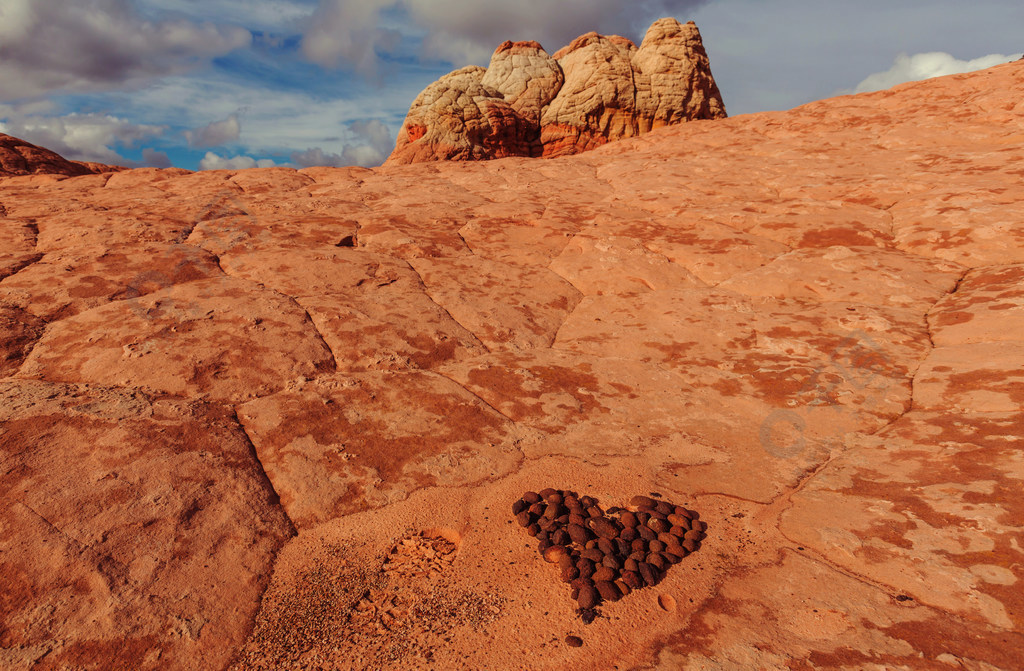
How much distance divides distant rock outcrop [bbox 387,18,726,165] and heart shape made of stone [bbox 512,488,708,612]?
12.1 metres

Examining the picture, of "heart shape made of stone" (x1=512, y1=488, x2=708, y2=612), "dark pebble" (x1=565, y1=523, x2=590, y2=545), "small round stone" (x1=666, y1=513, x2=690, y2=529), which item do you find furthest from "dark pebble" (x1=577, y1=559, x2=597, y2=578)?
"small round stone" (x1=666, y1=513, x2=690, y2=529)

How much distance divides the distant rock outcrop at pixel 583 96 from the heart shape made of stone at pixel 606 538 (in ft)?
39.7

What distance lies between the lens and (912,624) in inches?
64.2

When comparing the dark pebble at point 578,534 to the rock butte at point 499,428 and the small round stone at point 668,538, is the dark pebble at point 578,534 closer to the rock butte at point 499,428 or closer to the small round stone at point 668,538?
the rock butte at point 499,428

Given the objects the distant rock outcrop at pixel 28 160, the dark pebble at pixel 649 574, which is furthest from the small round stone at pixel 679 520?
the distant rock outcrop at pixel 28 160

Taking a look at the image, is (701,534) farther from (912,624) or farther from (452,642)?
(452,642)

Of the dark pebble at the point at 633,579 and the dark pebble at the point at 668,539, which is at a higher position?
the dark pebble at the point at 668,539

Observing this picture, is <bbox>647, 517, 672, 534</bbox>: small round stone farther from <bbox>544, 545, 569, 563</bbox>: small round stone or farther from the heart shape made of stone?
<bbox>544, 545, 569, 563</bbox>: small round stone

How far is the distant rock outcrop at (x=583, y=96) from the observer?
43.7 feet

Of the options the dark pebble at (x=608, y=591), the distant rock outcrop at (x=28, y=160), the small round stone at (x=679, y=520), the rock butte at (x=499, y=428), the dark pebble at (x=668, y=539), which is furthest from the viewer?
the distant rock outcrop at (x=28, y=160)

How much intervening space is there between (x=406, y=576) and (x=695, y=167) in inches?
312

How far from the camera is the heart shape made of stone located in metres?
1.88

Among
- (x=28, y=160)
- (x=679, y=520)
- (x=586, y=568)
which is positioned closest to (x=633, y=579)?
(x=586, y=568)

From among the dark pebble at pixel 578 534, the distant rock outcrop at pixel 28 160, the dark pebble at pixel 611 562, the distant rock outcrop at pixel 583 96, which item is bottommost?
the dark pebble at pixel 611 562
